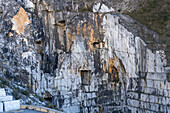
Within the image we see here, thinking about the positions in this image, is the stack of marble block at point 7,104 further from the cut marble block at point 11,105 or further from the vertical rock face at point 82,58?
the vertical rock face at point 82,58

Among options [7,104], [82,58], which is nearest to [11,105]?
[7,104]

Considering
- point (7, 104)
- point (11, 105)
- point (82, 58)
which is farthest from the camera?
point (82, 58)

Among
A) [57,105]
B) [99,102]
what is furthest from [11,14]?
[99,102]

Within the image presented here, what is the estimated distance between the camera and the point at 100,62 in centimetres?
2245

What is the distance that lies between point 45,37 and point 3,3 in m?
3.87

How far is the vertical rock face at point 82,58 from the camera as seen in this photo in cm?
1988

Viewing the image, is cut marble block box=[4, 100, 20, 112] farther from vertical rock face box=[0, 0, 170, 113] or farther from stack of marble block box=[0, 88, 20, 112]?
vertical rock face box=[0, 0, 170, 113]

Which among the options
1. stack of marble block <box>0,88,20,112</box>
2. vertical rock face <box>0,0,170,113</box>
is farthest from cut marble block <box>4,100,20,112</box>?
vertical rock face <box>0,0,170,113</box>

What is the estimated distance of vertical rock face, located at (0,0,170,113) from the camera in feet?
65.2

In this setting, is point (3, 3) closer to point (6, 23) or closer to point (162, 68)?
point (6, 23)

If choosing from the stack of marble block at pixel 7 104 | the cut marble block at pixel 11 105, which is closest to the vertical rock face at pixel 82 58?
the stack of marble block at pixel 7 104

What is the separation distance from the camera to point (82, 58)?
21625mm

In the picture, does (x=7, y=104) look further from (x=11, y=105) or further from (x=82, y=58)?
(x=82, y=58)

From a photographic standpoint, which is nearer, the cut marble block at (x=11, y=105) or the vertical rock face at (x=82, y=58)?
the cut marble block at (x=11, y=105)
